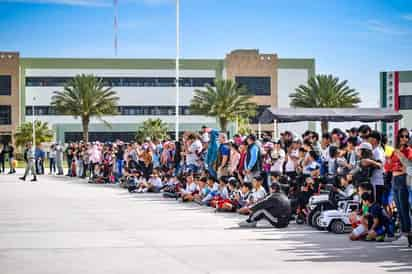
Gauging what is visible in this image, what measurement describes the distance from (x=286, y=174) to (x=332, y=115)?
19.4 m

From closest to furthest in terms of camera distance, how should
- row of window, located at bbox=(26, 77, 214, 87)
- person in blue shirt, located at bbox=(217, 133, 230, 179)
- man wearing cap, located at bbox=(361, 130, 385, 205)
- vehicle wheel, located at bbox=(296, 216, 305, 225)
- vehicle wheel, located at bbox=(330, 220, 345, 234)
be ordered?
man wearing cap, located at bbox=(361, 130, 385, 205) → vehicle wheel, located at bbox=(330, 220, 345, 234) → vehicle wheel, located at bbox=(296, 216, 305, 225) → person in blue shirt, located at bbox=(217, 133, 230, 179) → row of window, located at bbox=(26, 77, 214, 87)

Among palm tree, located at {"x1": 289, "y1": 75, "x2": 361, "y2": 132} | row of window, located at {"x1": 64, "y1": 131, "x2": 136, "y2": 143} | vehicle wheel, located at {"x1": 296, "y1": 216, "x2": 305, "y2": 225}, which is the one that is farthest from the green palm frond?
vehicle wheel, located at {"x1": 296, "y1": 216, "x2": 305, "y2": 225}

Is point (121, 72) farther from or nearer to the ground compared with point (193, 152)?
farther from the ground

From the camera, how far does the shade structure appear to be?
37.4 m

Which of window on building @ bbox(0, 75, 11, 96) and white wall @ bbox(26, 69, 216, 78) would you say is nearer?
window on building @ bbox(0, 75, 11, 96)

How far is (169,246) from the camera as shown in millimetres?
13719

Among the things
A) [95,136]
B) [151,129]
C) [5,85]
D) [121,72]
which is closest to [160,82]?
[121,72]

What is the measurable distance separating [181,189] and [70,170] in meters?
21.6

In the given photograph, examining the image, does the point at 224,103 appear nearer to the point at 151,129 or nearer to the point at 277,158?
the point at 151,129

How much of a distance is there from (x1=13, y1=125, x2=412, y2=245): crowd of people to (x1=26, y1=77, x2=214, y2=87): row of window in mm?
61259

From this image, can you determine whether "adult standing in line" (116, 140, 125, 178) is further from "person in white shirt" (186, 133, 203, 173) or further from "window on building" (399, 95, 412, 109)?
"window on building" (399, 95, 412, 109)

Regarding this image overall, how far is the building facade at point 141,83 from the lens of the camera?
93.1 metres

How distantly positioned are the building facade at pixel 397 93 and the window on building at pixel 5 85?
41322 millimetres

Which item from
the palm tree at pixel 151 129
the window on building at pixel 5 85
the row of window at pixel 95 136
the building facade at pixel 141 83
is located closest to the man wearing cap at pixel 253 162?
the palm tree at pixel 151 129
